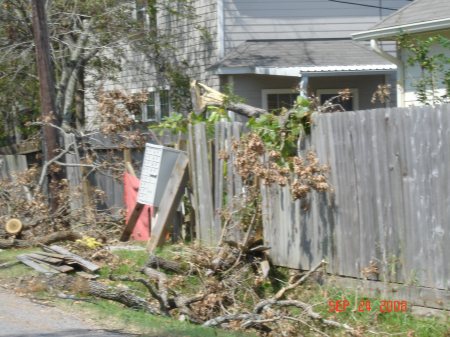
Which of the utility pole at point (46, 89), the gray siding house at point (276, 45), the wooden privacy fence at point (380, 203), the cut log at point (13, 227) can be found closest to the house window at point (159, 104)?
the gray siding house at point (276, 45)

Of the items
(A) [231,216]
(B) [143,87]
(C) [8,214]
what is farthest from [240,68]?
(A) [231,216]

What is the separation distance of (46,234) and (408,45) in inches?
242

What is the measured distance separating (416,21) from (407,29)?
252 mm

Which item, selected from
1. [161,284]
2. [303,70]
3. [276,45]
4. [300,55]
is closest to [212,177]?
[161,284]

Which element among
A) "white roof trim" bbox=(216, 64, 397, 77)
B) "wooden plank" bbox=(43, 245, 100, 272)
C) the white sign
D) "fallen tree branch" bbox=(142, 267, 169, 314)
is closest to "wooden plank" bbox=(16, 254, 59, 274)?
"wooden plank" bbox=(43, 245, 100, 272)

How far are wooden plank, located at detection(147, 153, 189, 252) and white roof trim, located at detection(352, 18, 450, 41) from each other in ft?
14.7

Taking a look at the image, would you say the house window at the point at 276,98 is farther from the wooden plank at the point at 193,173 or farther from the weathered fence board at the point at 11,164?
the wooden plank at the point at 193,173

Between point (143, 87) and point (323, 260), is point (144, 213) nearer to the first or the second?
point (323, 260)

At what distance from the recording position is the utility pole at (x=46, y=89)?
488 inches

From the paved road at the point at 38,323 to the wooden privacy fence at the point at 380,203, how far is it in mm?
2903

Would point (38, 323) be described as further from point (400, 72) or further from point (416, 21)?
point (400, 72)

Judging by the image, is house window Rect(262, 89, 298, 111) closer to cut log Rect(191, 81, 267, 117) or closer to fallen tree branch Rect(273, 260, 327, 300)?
cut log Rect(191, 81, 267, 117)

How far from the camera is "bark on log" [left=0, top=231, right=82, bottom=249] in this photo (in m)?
11.1

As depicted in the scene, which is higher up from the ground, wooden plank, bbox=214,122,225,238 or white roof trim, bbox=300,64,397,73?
white roof trim, bbox=300,64,397,73
